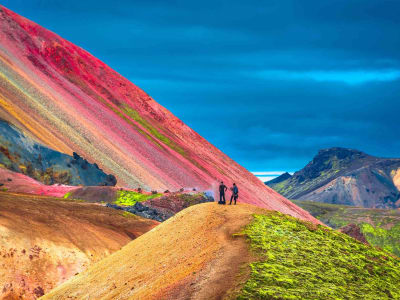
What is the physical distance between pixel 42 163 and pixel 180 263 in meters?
58.4

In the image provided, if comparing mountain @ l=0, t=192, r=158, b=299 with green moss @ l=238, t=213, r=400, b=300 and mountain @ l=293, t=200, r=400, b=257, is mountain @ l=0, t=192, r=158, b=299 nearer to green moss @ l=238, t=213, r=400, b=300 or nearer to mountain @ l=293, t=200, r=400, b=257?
green moss @ l=238, t=213, r=400, b=300

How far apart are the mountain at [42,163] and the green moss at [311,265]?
50.8 metres

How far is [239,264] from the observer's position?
71.9ft

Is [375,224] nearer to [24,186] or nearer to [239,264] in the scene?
[24,186]

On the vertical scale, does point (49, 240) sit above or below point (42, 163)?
below

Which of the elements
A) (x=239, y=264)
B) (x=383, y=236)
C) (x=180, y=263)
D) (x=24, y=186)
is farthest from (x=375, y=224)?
(x=239, y=264)

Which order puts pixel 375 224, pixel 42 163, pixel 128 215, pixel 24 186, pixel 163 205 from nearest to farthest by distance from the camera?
pixel 128 215 < pixel 163 205 < pixel 24 186 < pixel 42 163 < pixel 375 224

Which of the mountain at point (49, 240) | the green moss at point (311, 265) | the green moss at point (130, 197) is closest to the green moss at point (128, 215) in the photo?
the mountain at point (49, 240)

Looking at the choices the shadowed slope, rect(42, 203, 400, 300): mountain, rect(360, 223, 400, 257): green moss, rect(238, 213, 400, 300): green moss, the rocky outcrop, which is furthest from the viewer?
rect(360, 223, 400, 257): green moss

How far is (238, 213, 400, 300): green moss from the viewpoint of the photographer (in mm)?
20328

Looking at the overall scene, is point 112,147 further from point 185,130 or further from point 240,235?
point 240,235

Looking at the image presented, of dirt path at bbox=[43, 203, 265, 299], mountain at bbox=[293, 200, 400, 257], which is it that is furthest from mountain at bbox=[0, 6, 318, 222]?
dirt path at bbox=[43, 203, 265, 299]

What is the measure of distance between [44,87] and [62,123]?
1219 cm

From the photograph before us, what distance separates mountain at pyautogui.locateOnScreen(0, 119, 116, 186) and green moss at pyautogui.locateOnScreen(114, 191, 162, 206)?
14058mm
